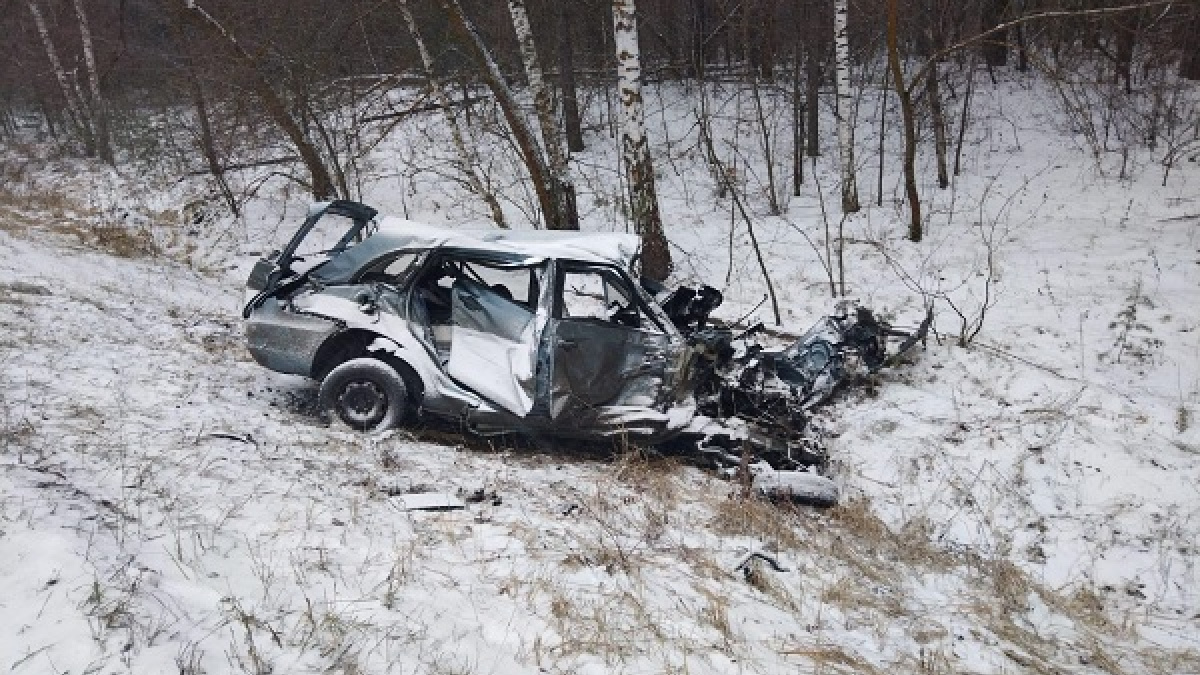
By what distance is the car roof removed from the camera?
557cm

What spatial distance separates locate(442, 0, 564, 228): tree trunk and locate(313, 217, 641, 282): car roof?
13.1ft

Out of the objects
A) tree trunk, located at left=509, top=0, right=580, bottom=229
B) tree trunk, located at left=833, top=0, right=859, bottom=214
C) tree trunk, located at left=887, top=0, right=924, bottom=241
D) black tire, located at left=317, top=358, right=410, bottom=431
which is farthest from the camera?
tree trunk, located at left=833, top=0, right=859, bottom=214

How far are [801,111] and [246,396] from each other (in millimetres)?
10243

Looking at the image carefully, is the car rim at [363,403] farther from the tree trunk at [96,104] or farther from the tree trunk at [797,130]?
the tree trunk at [96,104]

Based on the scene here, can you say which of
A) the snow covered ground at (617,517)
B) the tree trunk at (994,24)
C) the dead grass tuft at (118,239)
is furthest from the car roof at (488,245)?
the tree trunk at (994,24)

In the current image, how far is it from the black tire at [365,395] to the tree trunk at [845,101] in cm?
824

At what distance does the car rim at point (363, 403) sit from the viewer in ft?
18.7

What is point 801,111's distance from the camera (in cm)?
1305

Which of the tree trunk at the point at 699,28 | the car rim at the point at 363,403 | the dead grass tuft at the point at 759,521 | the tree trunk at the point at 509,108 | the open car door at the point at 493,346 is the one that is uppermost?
the tree trunk at the point at 699,28

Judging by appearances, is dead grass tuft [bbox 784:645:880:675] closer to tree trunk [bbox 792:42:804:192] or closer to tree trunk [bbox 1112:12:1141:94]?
tree trunk [bbox 792:42:804:192]

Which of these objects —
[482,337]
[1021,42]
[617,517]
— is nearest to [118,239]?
[482,337]

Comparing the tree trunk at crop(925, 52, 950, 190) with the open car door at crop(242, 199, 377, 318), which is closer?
the open car door at crop(242, 199, 377, 318)

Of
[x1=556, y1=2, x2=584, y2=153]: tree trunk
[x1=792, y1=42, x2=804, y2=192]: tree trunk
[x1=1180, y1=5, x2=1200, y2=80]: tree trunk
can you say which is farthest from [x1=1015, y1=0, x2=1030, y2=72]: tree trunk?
[x1=556, y1=2, x2=584, y2=153]: tree trunk

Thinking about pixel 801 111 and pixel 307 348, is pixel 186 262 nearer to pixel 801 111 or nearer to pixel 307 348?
pixel 307 348
